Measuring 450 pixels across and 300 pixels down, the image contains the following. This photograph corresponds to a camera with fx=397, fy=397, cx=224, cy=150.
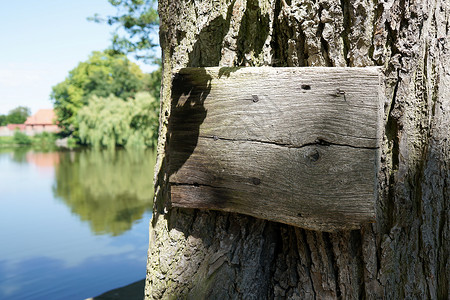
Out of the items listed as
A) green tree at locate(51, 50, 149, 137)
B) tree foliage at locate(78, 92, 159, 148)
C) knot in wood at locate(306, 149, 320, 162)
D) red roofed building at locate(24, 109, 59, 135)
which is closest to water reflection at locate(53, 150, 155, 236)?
tree foliage at locate(78, 92, 159, 148)

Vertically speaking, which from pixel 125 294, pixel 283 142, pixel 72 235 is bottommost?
pixel 72 235

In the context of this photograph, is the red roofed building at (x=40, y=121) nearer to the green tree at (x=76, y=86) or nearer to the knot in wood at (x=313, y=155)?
the green tree at (x=76, y=86)

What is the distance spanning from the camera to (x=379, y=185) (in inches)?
46.0

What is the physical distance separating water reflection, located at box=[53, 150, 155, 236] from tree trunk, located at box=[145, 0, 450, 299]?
22.9ft

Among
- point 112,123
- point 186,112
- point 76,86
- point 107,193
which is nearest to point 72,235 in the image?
point 107,193

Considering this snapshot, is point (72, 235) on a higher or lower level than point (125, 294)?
lower

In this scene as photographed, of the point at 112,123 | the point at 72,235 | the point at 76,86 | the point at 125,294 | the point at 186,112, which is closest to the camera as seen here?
the point at 186,112

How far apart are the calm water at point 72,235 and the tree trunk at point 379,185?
168 inches

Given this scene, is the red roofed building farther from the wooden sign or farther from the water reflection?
the wooden sign

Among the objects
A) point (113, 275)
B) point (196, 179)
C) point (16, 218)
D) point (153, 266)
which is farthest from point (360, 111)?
point (16, 218)

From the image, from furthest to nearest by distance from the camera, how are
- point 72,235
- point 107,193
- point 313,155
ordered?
1. point 107,193
2. point 72,235
3. point 313,155

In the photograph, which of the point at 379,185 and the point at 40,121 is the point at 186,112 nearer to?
the point at 379,185

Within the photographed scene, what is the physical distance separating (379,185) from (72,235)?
7.67 metres

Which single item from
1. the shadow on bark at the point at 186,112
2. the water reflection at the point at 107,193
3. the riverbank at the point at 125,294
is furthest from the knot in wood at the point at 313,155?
the water reflection at the point at 107,193
